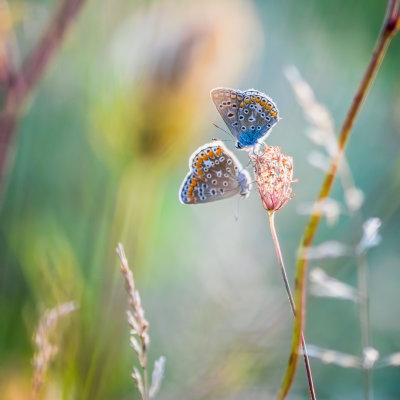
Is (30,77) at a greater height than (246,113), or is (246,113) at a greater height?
(30,77)

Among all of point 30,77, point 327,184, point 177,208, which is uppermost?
point 30,77

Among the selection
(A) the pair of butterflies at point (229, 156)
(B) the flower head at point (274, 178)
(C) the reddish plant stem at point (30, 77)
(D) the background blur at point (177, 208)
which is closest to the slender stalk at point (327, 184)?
(B) the flower head at point (274, 178)

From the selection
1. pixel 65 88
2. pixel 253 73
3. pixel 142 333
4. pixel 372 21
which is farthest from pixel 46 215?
pixel 372 21

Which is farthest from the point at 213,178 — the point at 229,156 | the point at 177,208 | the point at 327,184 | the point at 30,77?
the point at 177,208

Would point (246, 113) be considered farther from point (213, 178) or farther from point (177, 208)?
point (177, 208)

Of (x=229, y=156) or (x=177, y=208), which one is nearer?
(x=229, y=156)

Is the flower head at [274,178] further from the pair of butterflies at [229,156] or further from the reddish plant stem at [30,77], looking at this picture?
the reddish plant stem at [30,77]

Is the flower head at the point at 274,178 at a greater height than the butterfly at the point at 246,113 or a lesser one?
lesser

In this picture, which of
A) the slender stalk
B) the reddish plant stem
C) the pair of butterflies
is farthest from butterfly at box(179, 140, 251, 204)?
the reddish plant stem
